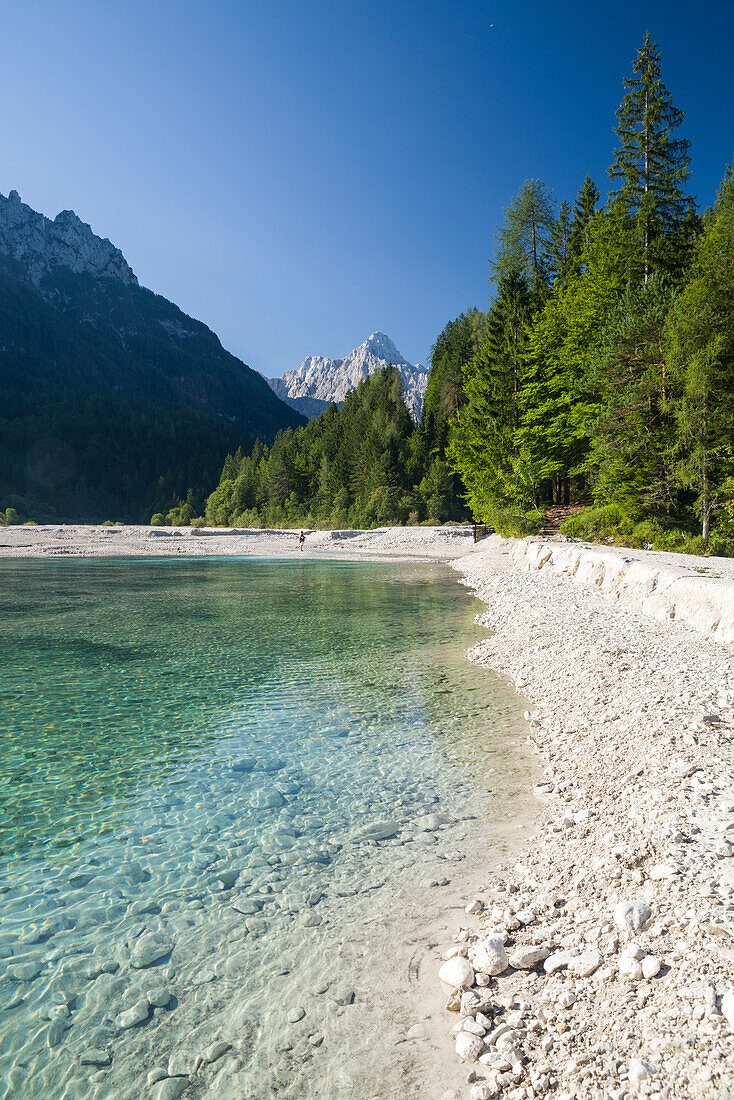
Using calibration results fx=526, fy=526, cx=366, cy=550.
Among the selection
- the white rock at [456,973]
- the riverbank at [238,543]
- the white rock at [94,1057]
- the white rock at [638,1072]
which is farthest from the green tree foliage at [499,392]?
the white rock at [94,1057]

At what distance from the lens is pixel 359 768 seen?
706 cm

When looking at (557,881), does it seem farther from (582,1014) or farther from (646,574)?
(646,574)

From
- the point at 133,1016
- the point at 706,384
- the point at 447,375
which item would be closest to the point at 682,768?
the point at 133,1016

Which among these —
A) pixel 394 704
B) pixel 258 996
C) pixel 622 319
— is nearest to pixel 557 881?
pixel 258 996

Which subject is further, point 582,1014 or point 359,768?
point 359,768

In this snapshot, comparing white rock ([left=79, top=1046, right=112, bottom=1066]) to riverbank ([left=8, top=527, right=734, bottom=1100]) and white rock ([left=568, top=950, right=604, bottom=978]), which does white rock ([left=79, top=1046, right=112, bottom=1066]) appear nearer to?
riverbank ([left=8, top=527, right=734, bottom=1100])

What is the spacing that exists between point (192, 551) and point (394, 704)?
55.1m

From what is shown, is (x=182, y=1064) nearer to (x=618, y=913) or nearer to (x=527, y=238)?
(x=618, y=913)

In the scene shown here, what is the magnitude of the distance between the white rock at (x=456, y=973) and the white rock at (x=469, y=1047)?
0.44 metres

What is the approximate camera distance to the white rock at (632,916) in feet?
10.9

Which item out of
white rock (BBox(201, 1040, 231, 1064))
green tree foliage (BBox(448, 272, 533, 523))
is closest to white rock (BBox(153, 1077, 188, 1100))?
white rock (BBox(201, 1040, 231, 1064))

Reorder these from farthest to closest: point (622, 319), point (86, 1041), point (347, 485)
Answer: point (347, 485), point (622, 319), point (86, 1041)

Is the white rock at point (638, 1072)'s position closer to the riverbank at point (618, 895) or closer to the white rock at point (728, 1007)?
the riverbank at point (618, 895)

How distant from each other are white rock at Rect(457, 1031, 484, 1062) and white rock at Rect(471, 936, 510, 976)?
485mm
